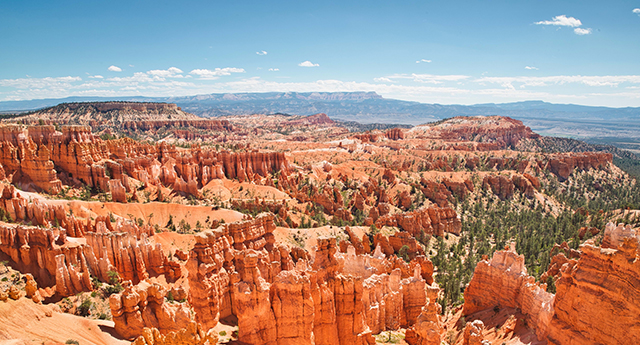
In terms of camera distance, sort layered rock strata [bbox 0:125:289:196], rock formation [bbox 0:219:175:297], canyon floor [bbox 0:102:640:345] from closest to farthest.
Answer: canyon floor [bbox 0:102:640:345], rock formation [bbox 0:219:175:297], layered rock strata [bbox 0:125:289:196]

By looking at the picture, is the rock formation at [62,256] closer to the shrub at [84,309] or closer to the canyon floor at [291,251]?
the canyon floor at [291,251]

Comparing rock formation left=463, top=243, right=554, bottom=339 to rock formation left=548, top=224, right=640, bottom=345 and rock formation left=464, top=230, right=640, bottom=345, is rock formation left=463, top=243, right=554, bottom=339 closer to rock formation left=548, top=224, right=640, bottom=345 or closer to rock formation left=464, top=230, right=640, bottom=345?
rock formation left=464, top=230, right=640, bottom=345

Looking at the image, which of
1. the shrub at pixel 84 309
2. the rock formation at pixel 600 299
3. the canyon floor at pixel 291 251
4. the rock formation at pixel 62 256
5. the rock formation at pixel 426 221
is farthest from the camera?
the rock formation at pixel 426 221

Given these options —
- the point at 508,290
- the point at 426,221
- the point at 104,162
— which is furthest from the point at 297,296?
the point at 104,162

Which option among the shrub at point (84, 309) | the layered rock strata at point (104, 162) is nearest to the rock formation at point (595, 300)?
the shrub at point (84, 309)

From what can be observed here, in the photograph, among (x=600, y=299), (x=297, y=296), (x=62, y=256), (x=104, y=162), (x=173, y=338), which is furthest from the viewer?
(x=104, y=162)

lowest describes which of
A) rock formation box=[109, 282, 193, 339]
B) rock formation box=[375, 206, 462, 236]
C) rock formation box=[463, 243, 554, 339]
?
rock formation box=[375, 206, 462, 236]

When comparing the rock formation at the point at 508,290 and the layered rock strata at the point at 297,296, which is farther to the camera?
the rock formation at the point at 508,290

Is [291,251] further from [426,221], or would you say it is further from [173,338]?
[426,221]

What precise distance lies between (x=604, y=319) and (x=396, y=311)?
13201 mm

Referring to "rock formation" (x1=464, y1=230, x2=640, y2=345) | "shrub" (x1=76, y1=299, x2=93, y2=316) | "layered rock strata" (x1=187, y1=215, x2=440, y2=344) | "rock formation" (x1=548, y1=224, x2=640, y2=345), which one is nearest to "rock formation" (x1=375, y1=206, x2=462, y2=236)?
"layered rock strata" (x1=187, y1=215, x2=440, y2=344)

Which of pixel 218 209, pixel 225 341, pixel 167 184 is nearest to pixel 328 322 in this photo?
pixel 225 341

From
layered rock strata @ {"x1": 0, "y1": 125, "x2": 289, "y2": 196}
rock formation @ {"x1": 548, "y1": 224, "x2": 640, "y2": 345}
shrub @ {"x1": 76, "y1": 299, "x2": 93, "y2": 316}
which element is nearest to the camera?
rock formation @ {"x1": 548, "y1": 224, "x2": 640, "y2": 345}

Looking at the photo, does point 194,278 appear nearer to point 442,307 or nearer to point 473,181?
point 442,307
